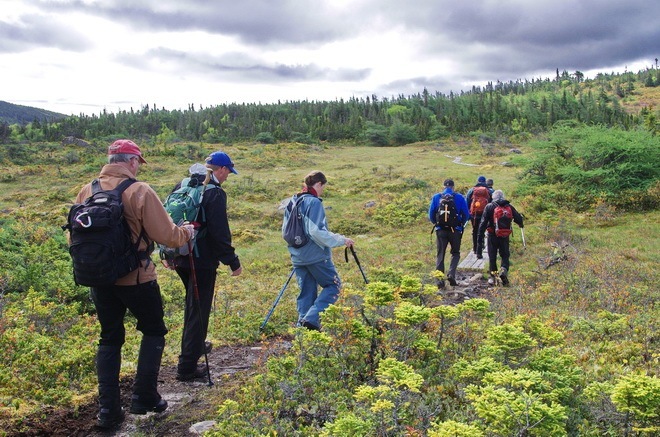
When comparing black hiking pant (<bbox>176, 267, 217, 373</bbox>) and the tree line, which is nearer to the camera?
black hiking pant (<bbox>176, 267, 217, 373</bbox>)

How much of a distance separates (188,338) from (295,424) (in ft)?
5.96

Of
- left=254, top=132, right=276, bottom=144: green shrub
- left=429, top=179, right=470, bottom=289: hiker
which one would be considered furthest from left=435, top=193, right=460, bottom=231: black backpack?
left=254, top=132, right=276, bottom=144: green shrub

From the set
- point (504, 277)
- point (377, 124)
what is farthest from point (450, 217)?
point (377, 124)

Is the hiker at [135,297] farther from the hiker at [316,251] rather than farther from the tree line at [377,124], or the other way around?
the tree line at [377,124]

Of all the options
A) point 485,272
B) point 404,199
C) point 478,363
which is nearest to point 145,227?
point 478,363

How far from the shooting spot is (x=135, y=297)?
3816 mm

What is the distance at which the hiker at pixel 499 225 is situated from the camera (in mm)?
9648

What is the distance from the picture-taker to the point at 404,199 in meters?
22.3

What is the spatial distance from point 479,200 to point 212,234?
8.74 metres

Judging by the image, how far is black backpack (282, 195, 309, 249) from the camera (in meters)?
5.64

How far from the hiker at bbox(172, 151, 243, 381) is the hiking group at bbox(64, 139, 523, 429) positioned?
0.01 meters

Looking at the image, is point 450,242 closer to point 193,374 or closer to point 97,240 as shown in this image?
point 193,374

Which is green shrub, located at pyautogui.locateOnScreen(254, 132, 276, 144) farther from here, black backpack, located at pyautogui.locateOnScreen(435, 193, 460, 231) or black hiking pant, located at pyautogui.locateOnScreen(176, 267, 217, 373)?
black hiking pant, located at pyautogui.locateOnScreen(176, 267, 217, 373)

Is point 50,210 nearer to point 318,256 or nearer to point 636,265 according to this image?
point 318,256
